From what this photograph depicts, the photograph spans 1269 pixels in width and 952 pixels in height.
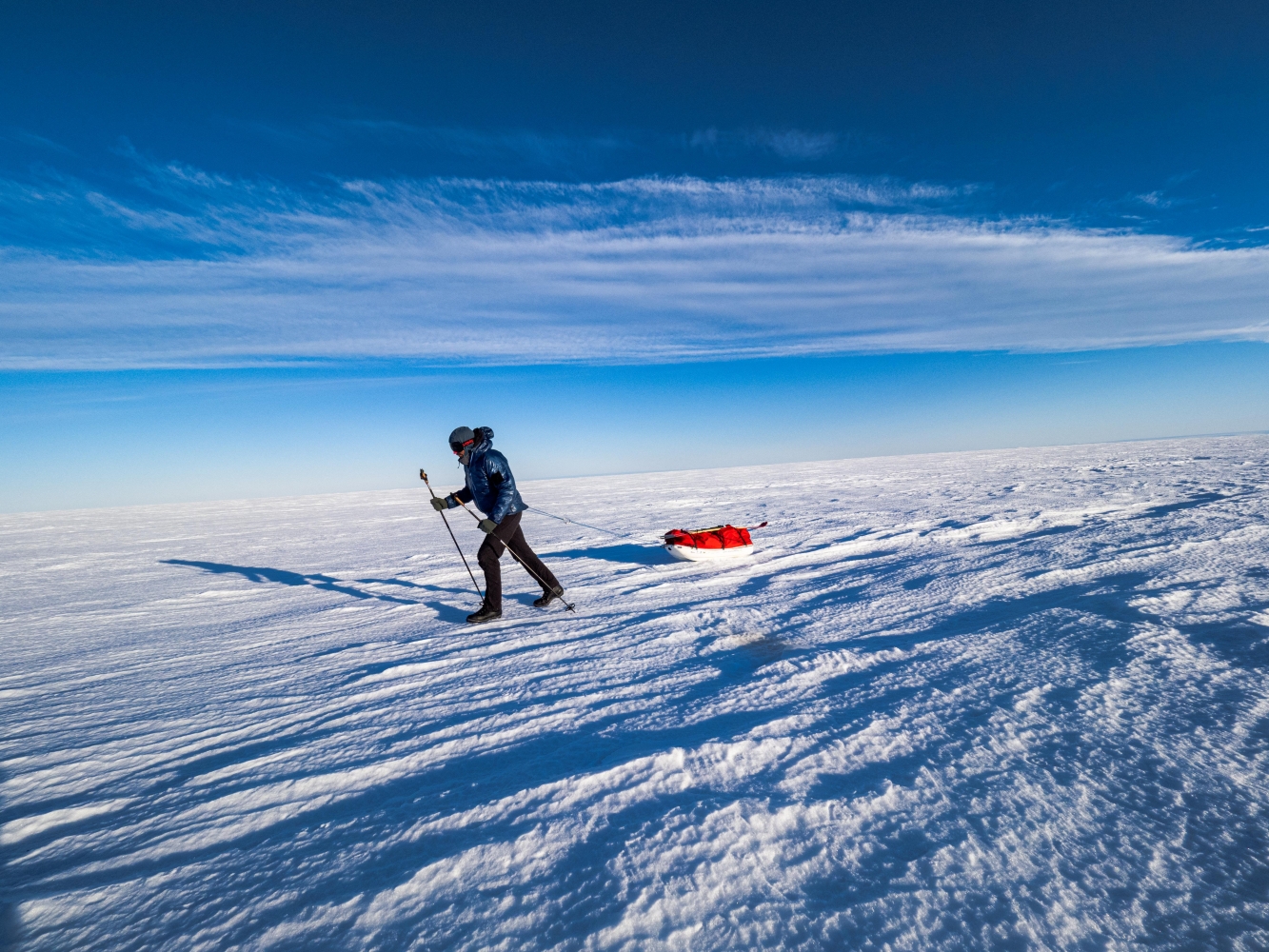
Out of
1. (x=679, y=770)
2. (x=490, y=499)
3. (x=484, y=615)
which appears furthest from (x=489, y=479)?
(x=679, y=770)

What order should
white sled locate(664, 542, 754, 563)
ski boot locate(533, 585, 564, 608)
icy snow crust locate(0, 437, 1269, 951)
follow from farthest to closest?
1. white sled locate(664, 542, 754, 563)
2. ski boot locate(533, 585, 564, 608)
3. icy snow crust locate(0, 437, 1269, 951)

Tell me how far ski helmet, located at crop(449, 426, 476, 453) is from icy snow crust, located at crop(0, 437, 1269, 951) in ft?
5.45

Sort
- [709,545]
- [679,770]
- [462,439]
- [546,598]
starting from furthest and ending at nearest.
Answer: [709,545] < [546,598] < [462,439] < [679,770]

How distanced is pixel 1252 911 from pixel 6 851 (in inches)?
176

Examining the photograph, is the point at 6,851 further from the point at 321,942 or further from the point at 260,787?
the point at 321,942

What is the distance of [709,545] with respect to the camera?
Result: 6.91 meters

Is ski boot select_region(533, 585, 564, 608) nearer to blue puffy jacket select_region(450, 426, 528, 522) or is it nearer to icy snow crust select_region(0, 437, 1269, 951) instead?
icy snow crust select_region(0, 437, 1269, 951)

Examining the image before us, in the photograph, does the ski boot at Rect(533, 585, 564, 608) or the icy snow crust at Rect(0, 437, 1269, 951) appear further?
the ski boot at Rect(533, 585, 564, 608)

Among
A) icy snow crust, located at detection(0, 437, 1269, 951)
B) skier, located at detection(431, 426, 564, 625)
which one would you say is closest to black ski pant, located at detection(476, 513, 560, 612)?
skier, located at detection(431, 426, 564, 625)

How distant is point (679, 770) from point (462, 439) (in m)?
3.42

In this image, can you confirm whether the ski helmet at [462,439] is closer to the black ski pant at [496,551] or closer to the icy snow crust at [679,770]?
the black ski pant at [496,551]

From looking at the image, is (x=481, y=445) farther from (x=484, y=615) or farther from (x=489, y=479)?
(x=484, y=615)

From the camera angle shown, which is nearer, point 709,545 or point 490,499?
point 490,499

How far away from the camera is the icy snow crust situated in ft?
5.83
